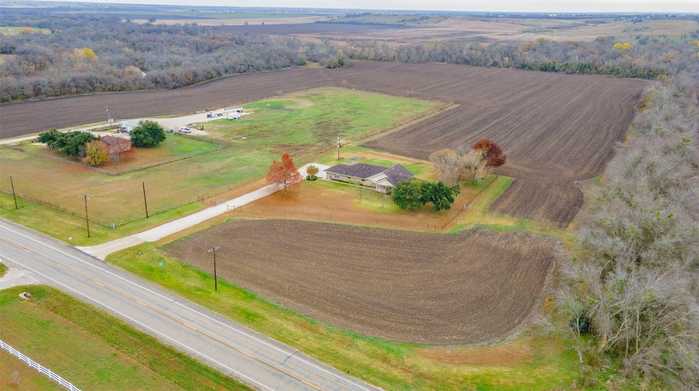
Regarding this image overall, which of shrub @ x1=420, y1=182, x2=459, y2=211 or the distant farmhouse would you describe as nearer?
shrub @ x1=420, y1=182, x2=459, y2=211

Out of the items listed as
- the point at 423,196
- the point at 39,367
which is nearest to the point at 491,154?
the point at 423,196

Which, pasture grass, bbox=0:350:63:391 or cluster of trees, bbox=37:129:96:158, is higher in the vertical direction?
cluster of trees, bbox=37:129:96:158

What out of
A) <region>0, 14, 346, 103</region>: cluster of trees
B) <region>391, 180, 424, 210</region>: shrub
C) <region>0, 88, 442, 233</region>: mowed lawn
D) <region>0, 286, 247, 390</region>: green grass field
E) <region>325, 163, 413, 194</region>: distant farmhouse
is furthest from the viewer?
<region>0, 14, 346, 103</region>: cluster of trees

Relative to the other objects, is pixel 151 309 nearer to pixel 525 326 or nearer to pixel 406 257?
pixel 406 257

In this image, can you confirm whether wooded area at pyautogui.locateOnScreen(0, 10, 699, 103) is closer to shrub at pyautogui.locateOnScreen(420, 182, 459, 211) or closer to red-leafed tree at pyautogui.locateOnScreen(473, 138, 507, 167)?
red-leafed tree at pyautogui.locateOnScreen(473, 138, 507, 167)

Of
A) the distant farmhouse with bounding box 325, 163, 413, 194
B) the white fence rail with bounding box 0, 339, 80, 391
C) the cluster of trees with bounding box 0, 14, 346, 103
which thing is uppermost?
the cluster of trees with bounding box 0, 14, 346, 103

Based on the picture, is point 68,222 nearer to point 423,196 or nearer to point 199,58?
point 423,196

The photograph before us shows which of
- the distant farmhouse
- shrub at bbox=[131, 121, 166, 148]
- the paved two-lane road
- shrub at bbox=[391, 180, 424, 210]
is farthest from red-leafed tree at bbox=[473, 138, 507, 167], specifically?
shrub at bbox=[131, 121, 166, 148]
